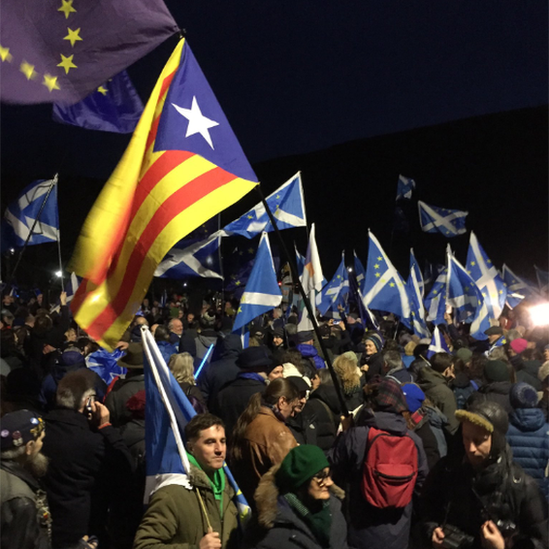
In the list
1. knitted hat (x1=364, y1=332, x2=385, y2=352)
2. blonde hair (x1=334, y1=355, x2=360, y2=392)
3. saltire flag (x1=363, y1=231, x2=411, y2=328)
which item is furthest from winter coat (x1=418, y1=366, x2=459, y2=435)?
saltire flag (x1=363, y1=231, x2=411, y2=328)

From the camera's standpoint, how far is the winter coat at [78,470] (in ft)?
11.8

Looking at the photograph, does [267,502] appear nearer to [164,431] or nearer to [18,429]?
[164,431]

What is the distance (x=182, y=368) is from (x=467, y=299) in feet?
25.6

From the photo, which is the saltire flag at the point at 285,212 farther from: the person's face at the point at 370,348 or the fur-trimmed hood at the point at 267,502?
the fur-trimmed hood at the point at 267,502

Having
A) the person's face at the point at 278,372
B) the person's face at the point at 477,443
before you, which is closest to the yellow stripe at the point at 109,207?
the person's face at the point at 477,443

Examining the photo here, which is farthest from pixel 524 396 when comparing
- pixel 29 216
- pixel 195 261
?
pixel 29 216

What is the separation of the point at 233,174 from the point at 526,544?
273cm

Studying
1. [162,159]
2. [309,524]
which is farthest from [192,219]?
[309,524]

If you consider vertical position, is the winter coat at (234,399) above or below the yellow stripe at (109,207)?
below

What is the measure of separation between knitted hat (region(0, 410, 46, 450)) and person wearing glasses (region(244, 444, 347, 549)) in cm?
117

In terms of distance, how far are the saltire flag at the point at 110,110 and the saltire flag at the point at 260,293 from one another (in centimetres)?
362

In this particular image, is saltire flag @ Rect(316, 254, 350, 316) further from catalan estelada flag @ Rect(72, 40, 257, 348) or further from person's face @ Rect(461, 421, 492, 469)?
person's face @ Rect(461, 421, 492, 469)

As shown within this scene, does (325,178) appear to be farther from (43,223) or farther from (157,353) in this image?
(157,353)

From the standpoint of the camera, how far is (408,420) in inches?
180
